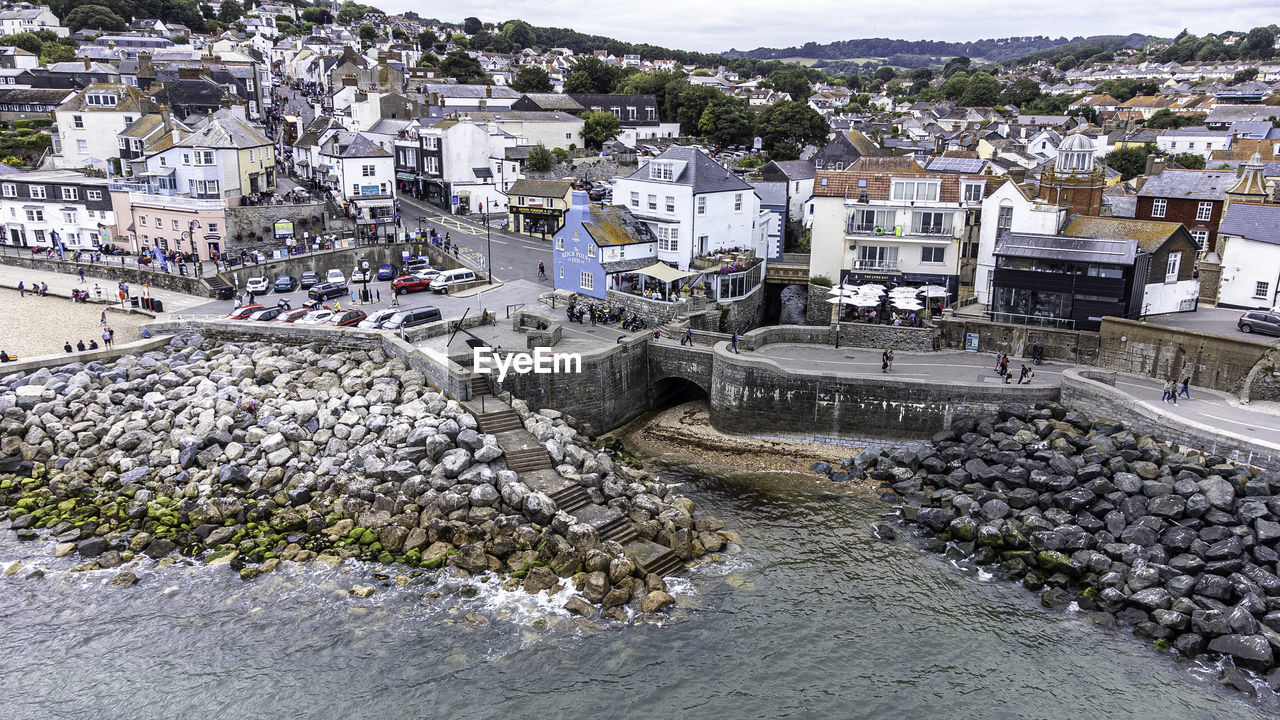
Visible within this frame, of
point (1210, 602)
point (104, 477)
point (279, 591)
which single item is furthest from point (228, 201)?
point (1210, 602)

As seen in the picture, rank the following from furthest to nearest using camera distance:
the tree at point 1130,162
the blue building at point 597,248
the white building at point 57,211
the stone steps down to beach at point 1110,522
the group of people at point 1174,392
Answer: the tree at point 1130,162 < the white building at point 57,211 < the blue building at point 597,248 < the group of people at point 1174,392 < the stone steps down to beach at point 1110,522

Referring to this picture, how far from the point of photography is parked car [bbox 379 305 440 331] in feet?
118

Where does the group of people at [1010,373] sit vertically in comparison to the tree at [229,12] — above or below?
below

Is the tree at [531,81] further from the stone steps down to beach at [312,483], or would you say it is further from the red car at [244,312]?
the stone steps down to beach at [312,483]

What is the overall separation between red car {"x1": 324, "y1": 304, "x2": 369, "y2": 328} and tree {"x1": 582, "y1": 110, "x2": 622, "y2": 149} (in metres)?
44.0

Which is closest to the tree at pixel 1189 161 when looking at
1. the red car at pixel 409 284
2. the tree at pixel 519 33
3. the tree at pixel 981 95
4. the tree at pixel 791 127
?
the tree at pixel 791 127

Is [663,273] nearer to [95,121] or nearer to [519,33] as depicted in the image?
[95,121]

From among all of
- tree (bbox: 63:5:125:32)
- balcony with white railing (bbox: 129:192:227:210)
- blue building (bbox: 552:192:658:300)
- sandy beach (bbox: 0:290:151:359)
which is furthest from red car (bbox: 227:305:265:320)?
tree (bbox: 63:5:125:32)

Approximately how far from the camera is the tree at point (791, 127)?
81.1m

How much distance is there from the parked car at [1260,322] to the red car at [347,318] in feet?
117

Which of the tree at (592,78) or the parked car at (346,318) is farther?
the tree at (592,78)

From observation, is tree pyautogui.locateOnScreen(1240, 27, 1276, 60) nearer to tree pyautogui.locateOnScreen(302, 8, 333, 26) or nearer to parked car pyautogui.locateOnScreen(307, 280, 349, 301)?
tree pyautogui.locateOnScreen(302, 8, 333, 26)

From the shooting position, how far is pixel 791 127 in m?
81.0
